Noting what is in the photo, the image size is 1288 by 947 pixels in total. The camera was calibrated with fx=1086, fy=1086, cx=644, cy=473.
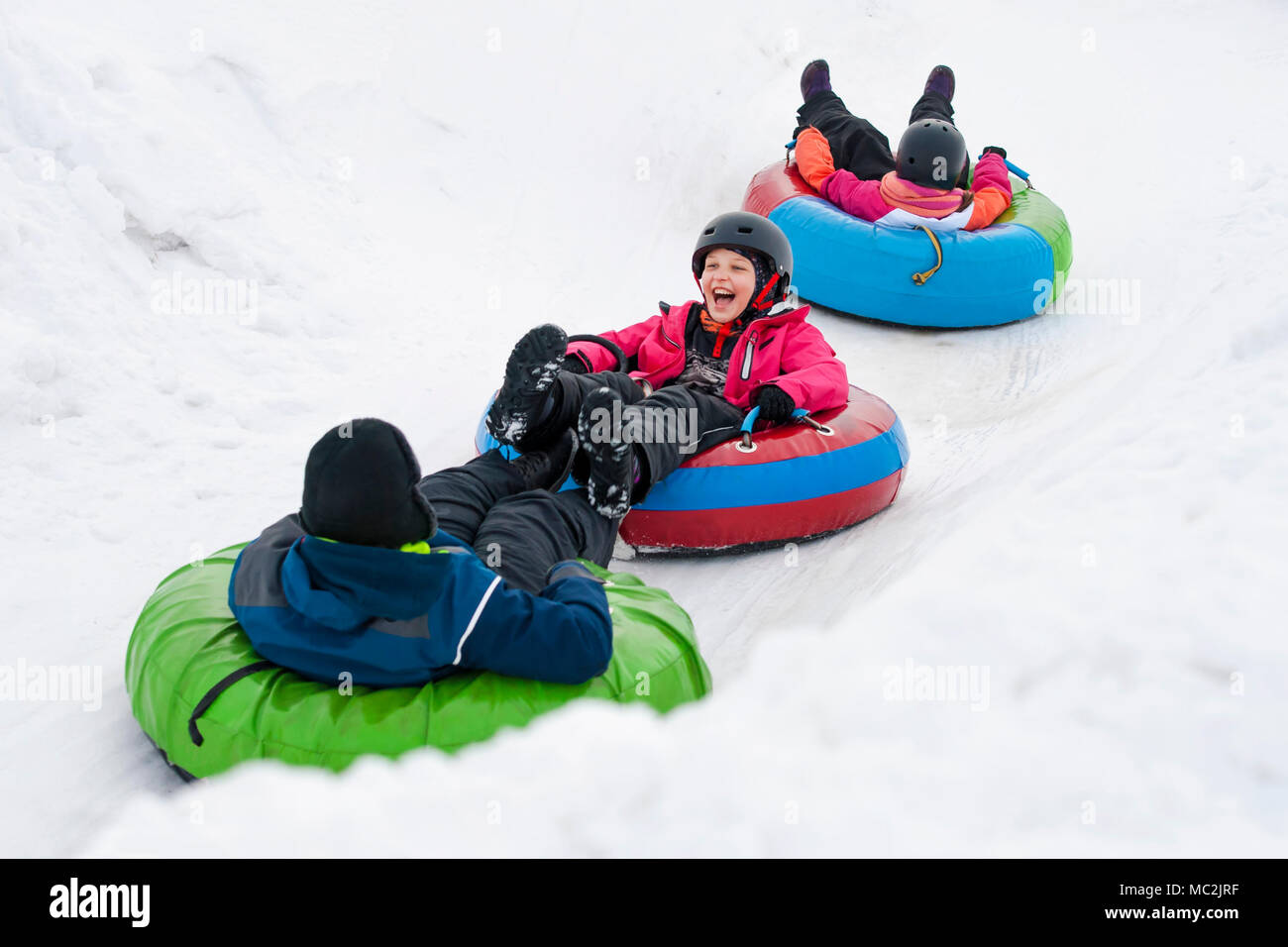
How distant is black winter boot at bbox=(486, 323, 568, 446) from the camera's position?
3.09 metres

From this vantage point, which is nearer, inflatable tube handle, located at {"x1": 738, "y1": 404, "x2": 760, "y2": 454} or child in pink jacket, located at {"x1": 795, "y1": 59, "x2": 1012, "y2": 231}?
inflatable tube handle, located at {"x1": 738, "y1": 404, "x2": 760, "y2": 454}

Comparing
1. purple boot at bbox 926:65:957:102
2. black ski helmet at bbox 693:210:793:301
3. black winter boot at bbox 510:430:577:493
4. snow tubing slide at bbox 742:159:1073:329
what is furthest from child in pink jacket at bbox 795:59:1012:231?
black winter boot at bbox 510:430:577:493

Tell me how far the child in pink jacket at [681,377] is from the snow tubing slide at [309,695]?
0.67 meters

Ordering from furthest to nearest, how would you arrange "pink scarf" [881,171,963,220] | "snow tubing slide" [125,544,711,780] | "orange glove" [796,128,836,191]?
"orange glove" [796,128,836,191] → "pink scarf" [881,171,963,220] → "snow tubing slide" [125,544,711,780]

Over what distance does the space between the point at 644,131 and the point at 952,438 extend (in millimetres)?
4142

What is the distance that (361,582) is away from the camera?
6.94 ft

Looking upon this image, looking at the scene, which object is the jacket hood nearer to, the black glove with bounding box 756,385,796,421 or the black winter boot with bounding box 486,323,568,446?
the black winter boot with bounding box 486,323,568,446

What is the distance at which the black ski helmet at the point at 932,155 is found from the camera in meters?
5.93

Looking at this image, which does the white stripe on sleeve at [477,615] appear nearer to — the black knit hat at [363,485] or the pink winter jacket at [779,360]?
the black knit hat at [363,485]

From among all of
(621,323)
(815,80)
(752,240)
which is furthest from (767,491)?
(815,80)

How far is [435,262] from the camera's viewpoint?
6.04 meters

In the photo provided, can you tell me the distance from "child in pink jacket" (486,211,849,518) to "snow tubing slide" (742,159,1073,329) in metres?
1.94

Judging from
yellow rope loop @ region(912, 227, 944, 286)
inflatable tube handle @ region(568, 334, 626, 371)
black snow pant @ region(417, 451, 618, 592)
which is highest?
yellow rope loop @ region(912, 227, 944, 286)
